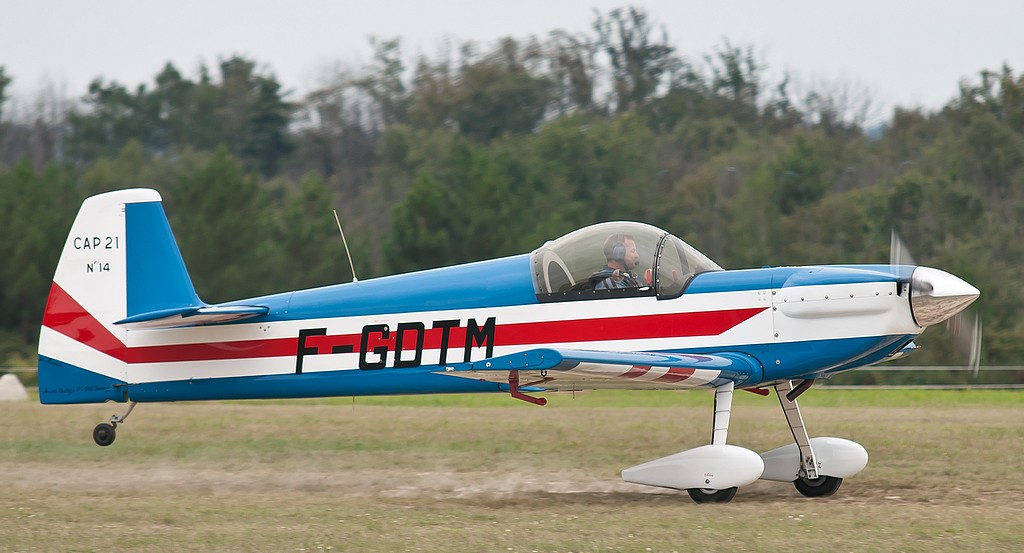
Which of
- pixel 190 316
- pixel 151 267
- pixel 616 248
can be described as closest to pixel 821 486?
pixel 616 248

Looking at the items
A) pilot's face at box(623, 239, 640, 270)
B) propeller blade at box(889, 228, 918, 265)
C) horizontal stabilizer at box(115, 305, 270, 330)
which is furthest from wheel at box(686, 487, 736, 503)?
horizontal stabilizer at box(115, 305, 270, 330)

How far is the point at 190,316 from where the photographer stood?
1021 centimetres

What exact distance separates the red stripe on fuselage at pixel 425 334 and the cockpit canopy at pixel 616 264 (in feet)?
0.77

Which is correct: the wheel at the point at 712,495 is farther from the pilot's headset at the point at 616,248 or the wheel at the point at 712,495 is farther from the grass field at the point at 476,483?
the pilot's headset at the point at 616,248

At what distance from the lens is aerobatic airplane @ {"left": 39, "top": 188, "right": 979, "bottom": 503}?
8.95 m

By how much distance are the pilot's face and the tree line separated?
2078cm

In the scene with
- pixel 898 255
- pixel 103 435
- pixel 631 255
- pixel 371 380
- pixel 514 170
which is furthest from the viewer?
pixel 514 170

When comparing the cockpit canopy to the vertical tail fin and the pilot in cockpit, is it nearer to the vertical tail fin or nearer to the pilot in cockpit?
the pilot in cockpit

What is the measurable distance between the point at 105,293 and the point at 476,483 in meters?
3.87

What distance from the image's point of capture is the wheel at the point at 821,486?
9445 millimetres

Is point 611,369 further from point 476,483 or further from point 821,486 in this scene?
point 476,483

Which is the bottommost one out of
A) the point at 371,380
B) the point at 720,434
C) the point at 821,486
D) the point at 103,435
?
the point at 821,486

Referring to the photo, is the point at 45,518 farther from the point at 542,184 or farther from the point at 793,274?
the point at 542,184

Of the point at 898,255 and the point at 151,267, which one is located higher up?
the point at 898,255
